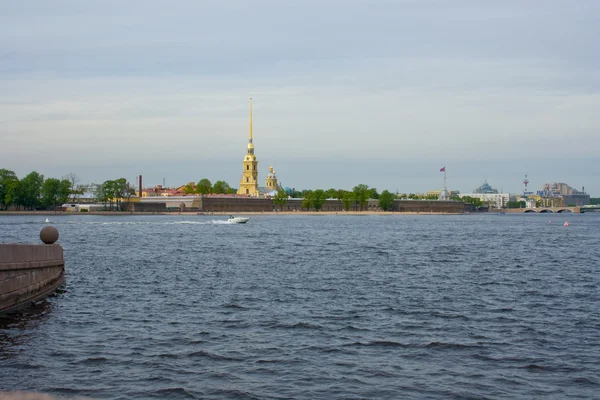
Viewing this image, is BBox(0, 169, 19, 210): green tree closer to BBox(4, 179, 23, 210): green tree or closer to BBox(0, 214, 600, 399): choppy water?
BBox(4, 179, 23, 210): green tree

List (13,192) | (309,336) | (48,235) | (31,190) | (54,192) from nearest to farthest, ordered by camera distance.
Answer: (309,336) → (48,235) → (13,192) → (31,190) → (54,192)

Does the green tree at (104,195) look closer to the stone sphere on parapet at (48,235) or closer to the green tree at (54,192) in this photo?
the green tree at (54,192)

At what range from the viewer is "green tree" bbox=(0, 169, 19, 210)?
16375 centimetres

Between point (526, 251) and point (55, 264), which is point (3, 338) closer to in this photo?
point (55, 264)

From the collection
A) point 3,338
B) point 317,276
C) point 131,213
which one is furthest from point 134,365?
point 131,213

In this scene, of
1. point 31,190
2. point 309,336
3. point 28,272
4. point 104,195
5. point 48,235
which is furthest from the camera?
point 104,195

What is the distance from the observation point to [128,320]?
21.5 m

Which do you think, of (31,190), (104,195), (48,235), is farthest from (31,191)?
(48,235)

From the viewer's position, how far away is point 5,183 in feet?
541

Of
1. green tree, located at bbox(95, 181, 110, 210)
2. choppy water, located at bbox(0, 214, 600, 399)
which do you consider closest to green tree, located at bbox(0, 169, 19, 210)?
green tree, located at bbox(95, 181, 110, 210)

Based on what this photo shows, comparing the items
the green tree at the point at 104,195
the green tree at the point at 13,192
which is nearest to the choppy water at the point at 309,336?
the green tree at the point at 13,192

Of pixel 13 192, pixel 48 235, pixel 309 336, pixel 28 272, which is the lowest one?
pixel 309 336

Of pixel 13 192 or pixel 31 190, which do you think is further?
pixel 31 190

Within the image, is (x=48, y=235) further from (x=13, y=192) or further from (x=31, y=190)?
(x=31, y=190)
